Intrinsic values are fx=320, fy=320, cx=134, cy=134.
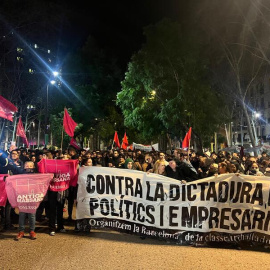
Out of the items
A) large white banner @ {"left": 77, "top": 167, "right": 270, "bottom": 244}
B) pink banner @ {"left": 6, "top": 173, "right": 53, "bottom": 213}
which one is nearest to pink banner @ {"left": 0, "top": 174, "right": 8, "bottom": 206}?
pink banner @ {"left": 6, "top": 173, "right": 53, "bottom": 213}

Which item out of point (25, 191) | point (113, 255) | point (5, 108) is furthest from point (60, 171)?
point (5, 108)

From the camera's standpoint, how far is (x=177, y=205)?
21.4ft

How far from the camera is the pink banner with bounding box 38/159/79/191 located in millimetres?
7141

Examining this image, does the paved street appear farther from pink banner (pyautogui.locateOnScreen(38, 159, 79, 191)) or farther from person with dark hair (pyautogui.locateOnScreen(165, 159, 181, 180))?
person with dark hair (pyautogui.locateOnScreen(165, 159, 181, 180))

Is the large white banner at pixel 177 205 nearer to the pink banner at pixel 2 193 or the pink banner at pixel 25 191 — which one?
the pink banner at pixel 25 191

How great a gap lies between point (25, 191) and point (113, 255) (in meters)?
2.40

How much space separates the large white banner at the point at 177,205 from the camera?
6.29 m

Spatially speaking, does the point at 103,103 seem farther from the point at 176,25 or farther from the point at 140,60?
the point at 176,25

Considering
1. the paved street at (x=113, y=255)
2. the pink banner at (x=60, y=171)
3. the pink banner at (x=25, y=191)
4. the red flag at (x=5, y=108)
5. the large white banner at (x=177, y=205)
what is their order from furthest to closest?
the red flag at (x=5, y=108), the pink banner at (x=60, y=171), the pink banner at (x=25, y=191), the large white banner at (x=177, y=205), the paved street at (x=113, y=255)

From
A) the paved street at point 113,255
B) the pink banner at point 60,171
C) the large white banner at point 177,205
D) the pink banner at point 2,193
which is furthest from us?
the pink banner at point 60,171

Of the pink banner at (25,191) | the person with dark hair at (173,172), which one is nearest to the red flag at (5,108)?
the pink banner at (25,191)

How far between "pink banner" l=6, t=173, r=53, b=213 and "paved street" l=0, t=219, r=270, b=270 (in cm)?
67

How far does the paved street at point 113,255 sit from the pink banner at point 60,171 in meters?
1.12

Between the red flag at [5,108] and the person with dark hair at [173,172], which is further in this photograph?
the red flag at [5,108]
